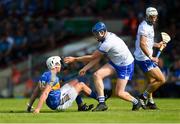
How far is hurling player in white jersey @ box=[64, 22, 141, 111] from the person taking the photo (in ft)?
63.0

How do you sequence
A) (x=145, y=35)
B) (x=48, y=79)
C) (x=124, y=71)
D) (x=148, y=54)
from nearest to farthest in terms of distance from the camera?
(x=48, y=79) < (x=124, y=71) < (x=148, y=54) < (x=145, y=35)

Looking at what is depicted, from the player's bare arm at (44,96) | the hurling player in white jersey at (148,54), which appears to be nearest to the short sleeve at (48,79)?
the player's bare arm at (44,96)

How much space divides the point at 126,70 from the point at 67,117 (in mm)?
2585

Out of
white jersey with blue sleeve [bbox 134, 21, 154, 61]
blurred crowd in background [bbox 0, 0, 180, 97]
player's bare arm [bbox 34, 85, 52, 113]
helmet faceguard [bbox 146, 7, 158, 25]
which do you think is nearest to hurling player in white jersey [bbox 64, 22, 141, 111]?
player's bare arm [bbox 34, 85, 52, 113]

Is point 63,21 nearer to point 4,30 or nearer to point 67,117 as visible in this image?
point 4,30

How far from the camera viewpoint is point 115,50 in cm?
1934

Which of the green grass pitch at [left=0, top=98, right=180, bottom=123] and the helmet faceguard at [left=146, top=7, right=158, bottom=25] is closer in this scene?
the green grass pitch at [left=0, top=98, right=180, bottom=123]

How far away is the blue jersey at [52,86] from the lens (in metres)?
18.7

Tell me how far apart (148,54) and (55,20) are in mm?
19268

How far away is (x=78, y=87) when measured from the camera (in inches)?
757

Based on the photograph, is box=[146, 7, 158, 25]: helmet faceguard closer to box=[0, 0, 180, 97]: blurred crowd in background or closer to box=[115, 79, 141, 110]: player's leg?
box=[115, 79, 141, 110]: player's leg

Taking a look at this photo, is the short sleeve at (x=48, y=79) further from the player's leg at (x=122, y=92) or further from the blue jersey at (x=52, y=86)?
the player's leg at (x=122, y=92)

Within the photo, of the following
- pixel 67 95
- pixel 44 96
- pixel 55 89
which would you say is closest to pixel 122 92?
pixel 67 95

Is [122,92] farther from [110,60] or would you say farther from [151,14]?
[151,14]
